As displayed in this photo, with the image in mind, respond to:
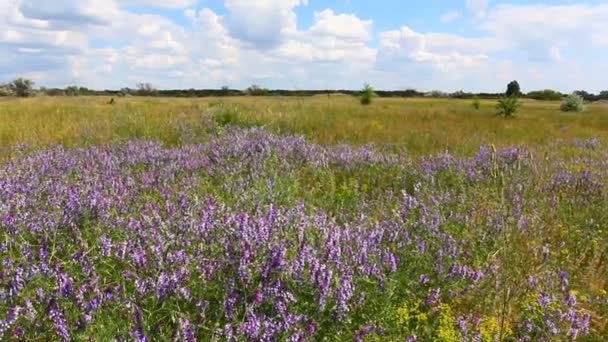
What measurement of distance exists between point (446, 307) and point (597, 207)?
3.16 metres

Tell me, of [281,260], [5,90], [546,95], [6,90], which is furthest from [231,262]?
[546,95]

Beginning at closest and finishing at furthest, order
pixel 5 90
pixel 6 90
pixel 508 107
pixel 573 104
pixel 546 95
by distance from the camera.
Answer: pixel 508 107
pixel 573 104
pixel 6 90
pixel 5 90
pixel 546 95

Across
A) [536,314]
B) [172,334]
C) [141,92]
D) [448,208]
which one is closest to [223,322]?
[172,334]

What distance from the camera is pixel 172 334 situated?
2.11 metres

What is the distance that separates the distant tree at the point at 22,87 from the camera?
57656 mm

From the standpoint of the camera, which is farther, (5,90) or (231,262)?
(5,90)

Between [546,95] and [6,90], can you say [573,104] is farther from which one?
[6,90]

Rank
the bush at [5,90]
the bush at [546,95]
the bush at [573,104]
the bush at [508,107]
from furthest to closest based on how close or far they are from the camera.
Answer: the bush at [546,95] < the bush at [5,90] < the bush at [573,104] < the bush at [508,107]

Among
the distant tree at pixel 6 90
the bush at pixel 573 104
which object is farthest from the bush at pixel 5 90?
the bush at pixel 573 104

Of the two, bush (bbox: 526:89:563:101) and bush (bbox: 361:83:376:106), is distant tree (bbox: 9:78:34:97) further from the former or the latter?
bush (bbox: 526:89:563:101)

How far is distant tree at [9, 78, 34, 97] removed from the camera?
5766cm

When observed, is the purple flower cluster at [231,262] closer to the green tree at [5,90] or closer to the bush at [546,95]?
the green tree at [5,90]

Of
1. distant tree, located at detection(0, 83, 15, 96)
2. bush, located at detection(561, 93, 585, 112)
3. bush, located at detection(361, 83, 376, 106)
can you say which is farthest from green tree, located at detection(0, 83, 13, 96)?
bush, located at detection(561, 93, 585, 112)

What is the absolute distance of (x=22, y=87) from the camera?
59.6 m
